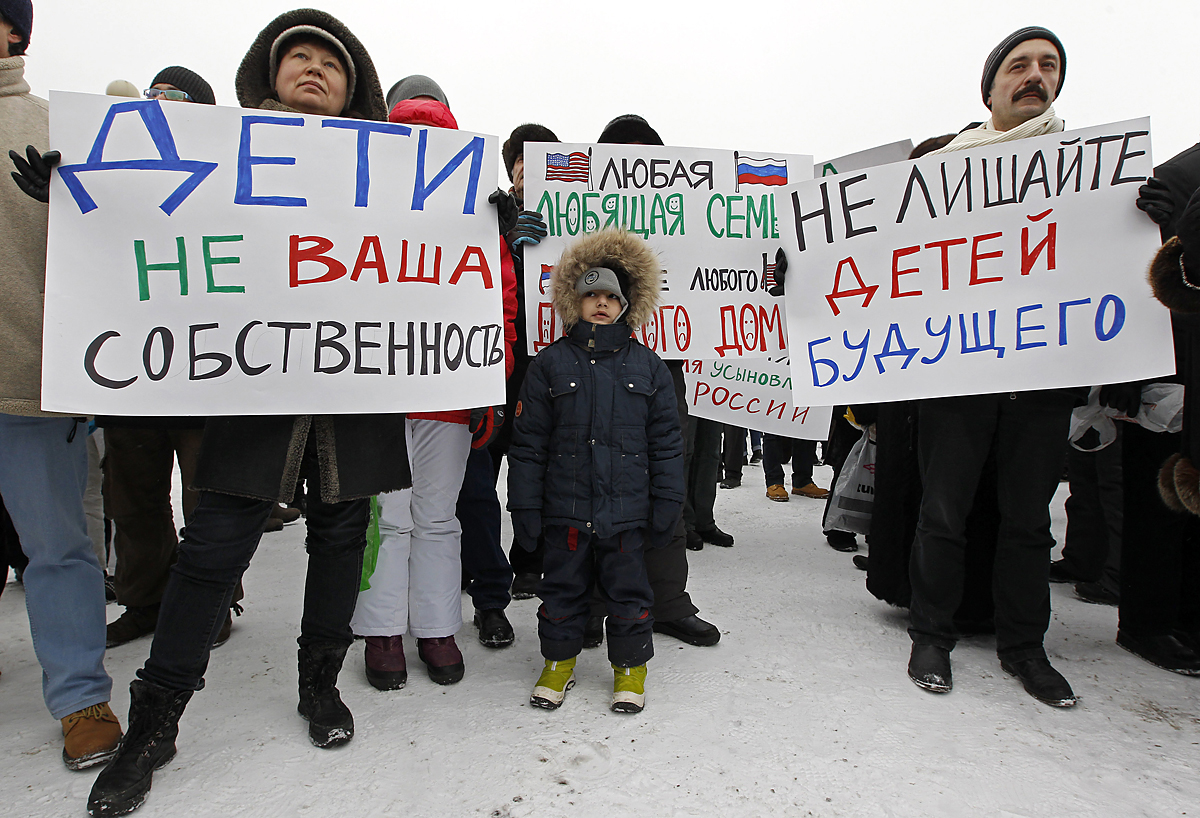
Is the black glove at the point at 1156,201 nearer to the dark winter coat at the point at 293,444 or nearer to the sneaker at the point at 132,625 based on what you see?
the dark winter coat at the point at 293,444

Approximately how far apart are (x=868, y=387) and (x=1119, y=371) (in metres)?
0.75

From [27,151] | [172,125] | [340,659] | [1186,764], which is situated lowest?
[1186,764]

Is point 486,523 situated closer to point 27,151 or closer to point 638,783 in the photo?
point 638,783

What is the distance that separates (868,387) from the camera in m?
2.44

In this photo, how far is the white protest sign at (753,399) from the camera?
3.70m

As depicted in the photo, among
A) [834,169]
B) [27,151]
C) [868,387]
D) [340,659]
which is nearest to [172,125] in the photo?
[27,151]

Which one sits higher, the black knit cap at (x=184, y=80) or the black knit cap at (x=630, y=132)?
the black knit cap at (x=184, y=80)

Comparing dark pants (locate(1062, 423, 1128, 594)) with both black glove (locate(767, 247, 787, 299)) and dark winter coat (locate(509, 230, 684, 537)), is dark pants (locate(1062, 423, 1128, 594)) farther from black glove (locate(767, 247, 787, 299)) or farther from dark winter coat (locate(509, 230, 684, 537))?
dark winter coat (locate(509, 230, 684, 537))

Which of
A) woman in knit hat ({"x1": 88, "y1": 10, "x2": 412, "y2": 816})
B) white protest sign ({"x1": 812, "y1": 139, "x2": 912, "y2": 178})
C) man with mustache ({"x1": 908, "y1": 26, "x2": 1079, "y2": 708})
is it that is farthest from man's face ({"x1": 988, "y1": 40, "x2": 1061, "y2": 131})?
woman in knit hat ({"x1": 88, "y1": 10, "x2": 412, "y2": 816})

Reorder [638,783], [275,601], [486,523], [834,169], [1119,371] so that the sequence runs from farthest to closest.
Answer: [834,169]
[275,601]
[486,523]
[1119,371]
[638,783]

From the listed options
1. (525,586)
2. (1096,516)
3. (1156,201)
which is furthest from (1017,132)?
(525,586)

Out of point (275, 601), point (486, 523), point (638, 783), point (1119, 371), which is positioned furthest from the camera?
point (275, 601)

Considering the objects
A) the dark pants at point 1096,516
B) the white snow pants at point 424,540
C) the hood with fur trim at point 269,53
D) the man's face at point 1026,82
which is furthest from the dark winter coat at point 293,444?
the dark pants at point 1096,516

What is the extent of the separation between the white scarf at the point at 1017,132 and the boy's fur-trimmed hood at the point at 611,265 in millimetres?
1140
